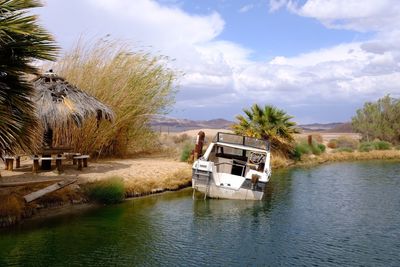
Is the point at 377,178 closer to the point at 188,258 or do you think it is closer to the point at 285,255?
the point at 285,255

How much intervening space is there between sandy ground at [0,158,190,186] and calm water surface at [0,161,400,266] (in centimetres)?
183

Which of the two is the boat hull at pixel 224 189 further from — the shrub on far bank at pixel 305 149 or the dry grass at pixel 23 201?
the shrub on far bank at pixel 305 149

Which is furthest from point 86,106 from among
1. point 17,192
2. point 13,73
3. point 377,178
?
point 377,178

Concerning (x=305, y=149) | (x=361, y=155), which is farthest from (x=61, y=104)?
(x=361, y=155)

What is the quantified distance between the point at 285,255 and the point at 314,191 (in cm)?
912

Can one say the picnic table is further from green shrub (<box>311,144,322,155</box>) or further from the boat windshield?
green shrub (<box>311,144,322,155</box>)

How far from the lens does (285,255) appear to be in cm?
1084

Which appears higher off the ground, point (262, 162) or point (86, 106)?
point (86, 106)

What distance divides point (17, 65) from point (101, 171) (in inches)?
343

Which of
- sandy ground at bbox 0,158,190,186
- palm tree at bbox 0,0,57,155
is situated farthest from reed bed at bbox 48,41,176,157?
palm tree at bbox 0,0,57,155

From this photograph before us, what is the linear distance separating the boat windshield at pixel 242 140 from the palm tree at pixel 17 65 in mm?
9964

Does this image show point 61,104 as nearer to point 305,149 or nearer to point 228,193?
point 228,193

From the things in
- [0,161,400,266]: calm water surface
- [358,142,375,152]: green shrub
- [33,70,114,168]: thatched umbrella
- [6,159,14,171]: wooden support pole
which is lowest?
[0,161,400,266]: calm water surface

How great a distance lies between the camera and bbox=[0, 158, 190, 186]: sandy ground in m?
16.4
